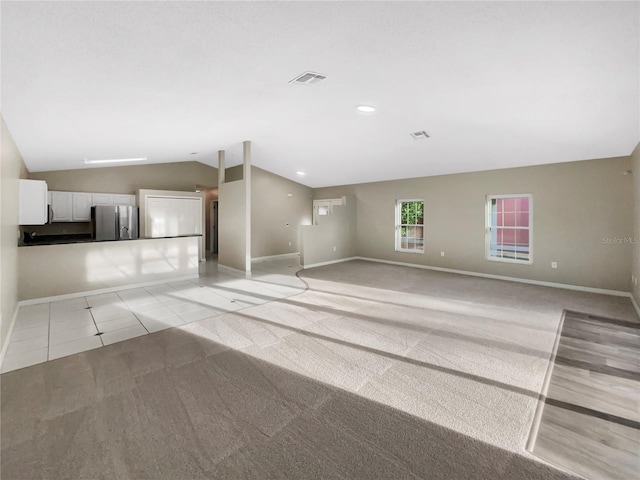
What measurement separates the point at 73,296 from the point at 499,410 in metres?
5.94

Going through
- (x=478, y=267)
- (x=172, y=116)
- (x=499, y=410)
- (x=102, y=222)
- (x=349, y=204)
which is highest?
(x=172, y=116)

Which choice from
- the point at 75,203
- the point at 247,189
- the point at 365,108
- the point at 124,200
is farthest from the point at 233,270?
the point at 365,108

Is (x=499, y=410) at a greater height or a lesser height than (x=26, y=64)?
lesser

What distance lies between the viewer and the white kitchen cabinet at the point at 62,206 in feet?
20.8

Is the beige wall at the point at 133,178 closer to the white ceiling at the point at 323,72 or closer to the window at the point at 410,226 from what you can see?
the white ceiling at the point at 323,72

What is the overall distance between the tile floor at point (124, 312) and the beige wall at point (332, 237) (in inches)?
70.6

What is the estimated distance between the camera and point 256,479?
4.72ft

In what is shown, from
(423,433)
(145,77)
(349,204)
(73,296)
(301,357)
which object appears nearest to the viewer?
(423,433)

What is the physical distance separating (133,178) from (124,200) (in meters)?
0.65

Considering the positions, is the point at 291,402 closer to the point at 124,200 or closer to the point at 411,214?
the point at 411,214

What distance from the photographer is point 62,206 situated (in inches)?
253

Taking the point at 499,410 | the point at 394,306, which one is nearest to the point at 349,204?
the point at 394,306

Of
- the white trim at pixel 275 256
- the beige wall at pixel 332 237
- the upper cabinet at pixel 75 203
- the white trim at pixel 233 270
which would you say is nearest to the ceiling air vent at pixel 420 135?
the beige wall at pixel 332 237

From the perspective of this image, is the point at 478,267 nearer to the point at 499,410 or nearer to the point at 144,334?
the point at 499,410
